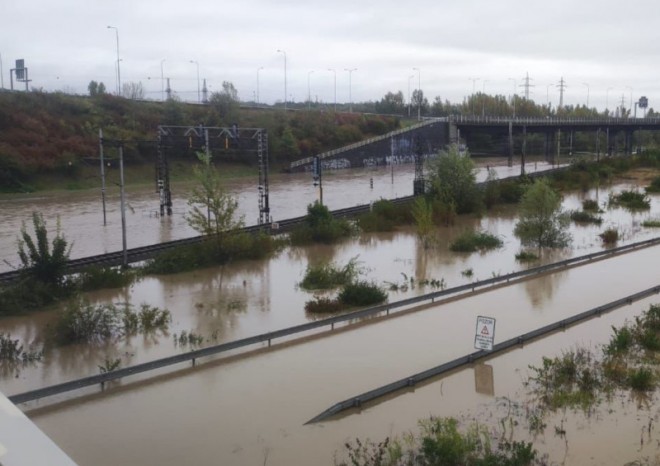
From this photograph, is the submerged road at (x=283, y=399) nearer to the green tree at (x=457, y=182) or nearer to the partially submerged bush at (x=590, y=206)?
the green tree at (x=457, y=182)

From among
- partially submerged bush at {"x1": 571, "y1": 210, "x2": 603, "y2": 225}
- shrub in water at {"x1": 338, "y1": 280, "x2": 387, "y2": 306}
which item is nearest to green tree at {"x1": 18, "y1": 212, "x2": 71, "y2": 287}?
shrub in water at {"x1": 338, "y1": 280, "x2": 387, "y2": 306}

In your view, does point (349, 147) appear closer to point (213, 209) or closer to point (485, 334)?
point (213, 209)

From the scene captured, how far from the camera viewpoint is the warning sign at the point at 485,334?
13.0m

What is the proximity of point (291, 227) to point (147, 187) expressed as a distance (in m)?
26.7

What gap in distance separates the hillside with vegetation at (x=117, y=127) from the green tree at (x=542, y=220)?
26386 millimetres

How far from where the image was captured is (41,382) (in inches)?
510

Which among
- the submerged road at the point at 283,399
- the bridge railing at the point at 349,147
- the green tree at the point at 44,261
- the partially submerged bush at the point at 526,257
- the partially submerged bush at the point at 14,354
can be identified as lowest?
the partially submerged bush at the point at 526,257

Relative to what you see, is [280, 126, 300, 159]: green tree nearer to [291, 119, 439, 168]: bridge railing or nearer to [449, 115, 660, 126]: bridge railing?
[291, 119, 439, 168]: bridge railing

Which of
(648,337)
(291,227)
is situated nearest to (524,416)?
(648,337)

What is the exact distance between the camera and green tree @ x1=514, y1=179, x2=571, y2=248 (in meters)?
27.1

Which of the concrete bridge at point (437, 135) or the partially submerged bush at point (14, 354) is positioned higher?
the concrete bridge at point (437, 135)

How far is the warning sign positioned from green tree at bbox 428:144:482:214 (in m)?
24.6

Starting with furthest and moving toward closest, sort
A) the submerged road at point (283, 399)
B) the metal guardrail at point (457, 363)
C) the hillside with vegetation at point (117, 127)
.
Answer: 1. the hillside with vegetation at point (117, 127)
2. the metal guardrail at point (457, 363)
3. the submerged road at point (283, 399)

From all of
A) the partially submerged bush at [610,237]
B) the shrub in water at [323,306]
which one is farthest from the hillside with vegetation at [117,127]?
the shrub in water at [323,306]
